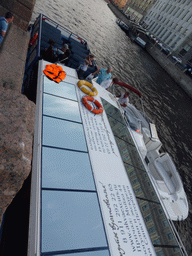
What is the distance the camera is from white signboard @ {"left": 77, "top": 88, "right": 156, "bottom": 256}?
3.91 meters

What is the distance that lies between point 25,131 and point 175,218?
11.7 metres

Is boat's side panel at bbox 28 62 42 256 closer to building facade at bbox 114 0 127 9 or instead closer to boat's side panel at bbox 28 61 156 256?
boat's side panel at bbox 28 61 156 256

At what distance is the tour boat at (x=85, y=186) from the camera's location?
10.7ft

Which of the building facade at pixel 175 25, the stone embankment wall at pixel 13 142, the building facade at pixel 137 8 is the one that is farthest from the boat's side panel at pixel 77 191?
the building facade at pixel 137 8

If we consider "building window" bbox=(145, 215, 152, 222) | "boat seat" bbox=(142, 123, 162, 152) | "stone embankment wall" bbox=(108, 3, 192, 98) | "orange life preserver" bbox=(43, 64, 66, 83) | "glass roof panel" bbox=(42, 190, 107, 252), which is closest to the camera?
"glass roof panel" bbox=(42, 190, 107, 252)

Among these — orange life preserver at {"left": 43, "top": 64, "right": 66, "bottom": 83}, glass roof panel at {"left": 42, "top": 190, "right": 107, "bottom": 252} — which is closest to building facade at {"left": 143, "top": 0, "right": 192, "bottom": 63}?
orange life preserver at {"left": 43, "top": 64, "right": 66, "bottom": 83}

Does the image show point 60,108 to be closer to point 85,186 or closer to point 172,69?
point 85,186

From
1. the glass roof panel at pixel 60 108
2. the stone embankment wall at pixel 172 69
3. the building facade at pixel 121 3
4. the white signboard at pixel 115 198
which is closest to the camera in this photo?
the white signboard at pixel 115 198

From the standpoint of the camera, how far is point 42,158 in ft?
13.5

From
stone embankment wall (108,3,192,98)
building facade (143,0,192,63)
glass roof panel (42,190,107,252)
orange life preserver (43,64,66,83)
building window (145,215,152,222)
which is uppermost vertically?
building facade (143,0,192,63)

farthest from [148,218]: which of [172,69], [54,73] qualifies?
[172,69]

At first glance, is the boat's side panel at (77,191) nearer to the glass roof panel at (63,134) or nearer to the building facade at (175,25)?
the glass roof panel at (63,134)

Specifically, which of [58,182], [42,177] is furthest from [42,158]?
[58,182]

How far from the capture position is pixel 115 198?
4570 millimetres
